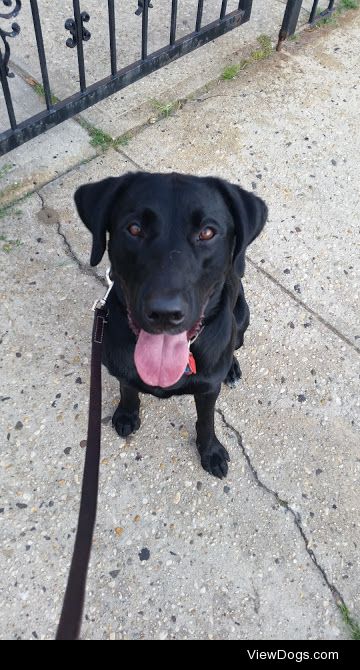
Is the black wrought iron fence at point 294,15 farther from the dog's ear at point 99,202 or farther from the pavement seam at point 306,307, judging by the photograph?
the dog's ear at point 99,202

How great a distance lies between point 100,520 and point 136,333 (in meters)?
0.92

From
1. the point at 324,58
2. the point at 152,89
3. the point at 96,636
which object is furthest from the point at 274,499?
the point at 324,58

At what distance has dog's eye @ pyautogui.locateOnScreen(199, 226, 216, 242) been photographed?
1954 mm

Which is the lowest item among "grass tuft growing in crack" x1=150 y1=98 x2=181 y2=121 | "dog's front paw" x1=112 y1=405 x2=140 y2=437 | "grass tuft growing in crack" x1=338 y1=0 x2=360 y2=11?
"dog's front paw" x1=112 y1=405 x2=140 y2=437

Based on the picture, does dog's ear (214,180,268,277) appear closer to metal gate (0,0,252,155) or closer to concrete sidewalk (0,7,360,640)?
concrete sidewalk (0,7,360,640)

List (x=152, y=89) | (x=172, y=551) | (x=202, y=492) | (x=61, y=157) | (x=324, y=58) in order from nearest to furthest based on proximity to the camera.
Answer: (x=172, y=551) → (x=202, y=492) → (x=61, y=157) → (x=152, y=89) → (x=324, y=58)

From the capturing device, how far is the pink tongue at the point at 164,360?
1.96 meters

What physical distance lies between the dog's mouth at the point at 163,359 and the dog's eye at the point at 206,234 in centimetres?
30

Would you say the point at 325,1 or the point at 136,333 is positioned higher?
the point at 136,333

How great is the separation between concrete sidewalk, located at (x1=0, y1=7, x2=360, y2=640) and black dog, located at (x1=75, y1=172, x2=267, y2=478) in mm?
544

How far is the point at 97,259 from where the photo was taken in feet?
7.11

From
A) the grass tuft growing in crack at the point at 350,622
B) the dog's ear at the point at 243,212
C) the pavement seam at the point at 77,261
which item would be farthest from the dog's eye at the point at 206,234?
the grass tuft growing in crack at the point at 350,622

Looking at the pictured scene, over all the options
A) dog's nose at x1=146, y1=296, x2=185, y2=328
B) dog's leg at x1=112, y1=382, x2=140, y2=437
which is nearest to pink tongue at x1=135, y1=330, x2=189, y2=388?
dog's nose at x1=146, y1=296, x2=185, y2=328

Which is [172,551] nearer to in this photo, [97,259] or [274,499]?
[274,499]
